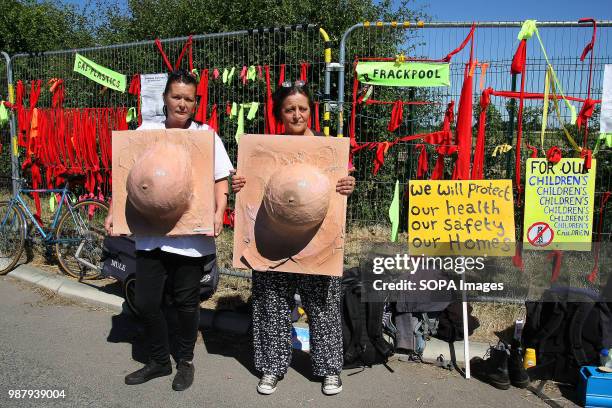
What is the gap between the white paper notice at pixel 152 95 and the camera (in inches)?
214

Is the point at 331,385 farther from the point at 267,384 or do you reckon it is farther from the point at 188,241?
the point at 188,241

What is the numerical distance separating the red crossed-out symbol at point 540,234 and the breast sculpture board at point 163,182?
265 cm

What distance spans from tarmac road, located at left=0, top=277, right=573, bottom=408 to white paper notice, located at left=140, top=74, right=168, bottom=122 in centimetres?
224

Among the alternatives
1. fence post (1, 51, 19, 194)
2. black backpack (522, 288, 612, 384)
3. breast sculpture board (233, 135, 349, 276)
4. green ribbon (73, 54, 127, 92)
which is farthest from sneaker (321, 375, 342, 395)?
fence post (1, 51, 19, 194)

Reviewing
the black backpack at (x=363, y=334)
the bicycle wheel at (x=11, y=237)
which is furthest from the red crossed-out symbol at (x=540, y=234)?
the bicycle wheel at (x=11, y=237)

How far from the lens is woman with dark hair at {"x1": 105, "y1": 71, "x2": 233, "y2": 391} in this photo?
10.4ft

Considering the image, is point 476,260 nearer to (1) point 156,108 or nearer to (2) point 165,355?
(2) point 165,355

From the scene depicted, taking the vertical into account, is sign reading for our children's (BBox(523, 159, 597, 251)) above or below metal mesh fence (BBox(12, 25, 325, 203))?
below

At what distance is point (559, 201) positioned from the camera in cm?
417

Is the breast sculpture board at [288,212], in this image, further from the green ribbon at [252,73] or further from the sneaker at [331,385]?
the green ribbon at [252,73]

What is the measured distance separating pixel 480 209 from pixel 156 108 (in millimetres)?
3512

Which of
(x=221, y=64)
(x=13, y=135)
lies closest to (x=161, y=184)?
(x=221, y=64)

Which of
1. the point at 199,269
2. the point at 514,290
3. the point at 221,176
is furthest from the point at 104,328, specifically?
the point at 514,290

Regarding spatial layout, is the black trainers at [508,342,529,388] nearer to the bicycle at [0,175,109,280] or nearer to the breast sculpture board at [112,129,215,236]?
the breast sculpture board at [112,129,215,236]
